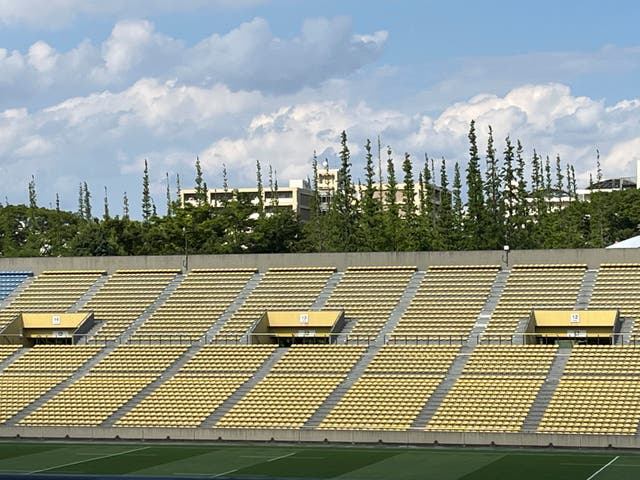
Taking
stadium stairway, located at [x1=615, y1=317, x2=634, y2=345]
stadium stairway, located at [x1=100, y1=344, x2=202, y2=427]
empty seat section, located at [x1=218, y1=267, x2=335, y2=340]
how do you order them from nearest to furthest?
stadium stairway, located at [x1=100, y1=344, x2=202, y2=427], stadium stairway, located at [x1=615, y1=317, x2=634, y2=345], empty seat section, located at [x1=218, y1=267, x2=335, y2=340]

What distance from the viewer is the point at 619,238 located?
442 feet

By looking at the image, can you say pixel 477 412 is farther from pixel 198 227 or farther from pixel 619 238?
pixel 619 238

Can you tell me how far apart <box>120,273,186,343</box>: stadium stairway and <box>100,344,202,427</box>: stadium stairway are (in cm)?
535

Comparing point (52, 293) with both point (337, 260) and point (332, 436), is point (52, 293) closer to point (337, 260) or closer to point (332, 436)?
point (337, 260)

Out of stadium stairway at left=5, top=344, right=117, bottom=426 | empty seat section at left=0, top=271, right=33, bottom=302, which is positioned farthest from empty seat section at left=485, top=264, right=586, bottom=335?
empty seat section at left=0, top=271, right=33, bottom=302

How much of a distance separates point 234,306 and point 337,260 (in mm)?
8030

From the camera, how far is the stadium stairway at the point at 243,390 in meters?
Answer: 56.8

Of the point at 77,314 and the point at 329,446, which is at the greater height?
the point at 77,314

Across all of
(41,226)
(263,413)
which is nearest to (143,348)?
(263,413)

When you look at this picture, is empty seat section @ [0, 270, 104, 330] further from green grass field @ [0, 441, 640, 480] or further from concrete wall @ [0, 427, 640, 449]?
green grass field @ [0, 441, 640, 480]

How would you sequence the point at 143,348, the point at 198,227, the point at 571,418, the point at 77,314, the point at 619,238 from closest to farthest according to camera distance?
the point at 571,418 → the point at 143,348 → the point at 77,314 → the point at 198,227 → the point at 619,238

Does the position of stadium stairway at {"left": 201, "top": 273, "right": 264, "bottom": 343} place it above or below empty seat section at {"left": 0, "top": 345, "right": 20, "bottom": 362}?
above

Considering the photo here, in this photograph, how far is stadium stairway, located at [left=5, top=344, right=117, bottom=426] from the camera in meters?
59.4

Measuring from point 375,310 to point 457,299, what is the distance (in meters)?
5.11
